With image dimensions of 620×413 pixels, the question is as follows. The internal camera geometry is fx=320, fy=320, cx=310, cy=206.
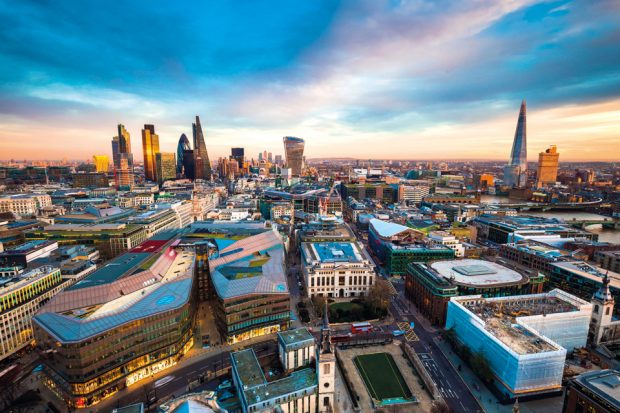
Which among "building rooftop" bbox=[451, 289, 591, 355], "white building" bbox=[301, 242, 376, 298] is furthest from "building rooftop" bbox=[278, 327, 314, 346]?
"building rooftop" bbox=[451, 289, 591, 355]

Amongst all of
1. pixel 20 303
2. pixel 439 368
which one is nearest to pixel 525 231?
pixel 439 368

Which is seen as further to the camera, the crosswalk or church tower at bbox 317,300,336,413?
the crosswalk

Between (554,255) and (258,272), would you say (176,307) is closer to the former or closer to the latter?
(258,272)

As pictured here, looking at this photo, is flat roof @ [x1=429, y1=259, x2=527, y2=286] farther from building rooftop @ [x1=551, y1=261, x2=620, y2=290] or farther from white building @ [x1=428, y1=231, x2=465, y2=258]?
white building @ [x1=428, y1=231, x2=465, y2=258]

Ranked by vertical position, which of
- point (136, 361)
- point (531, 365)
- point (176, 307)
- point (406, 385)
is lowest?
point (406, 385)

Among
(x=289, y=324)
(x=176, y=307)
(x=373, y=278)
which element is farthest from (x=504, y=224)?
(x=176, y=307)

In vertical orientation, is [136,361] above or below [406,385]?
above

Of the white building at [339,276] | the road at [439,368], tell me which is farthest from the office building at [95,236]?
the road at [439,368]
